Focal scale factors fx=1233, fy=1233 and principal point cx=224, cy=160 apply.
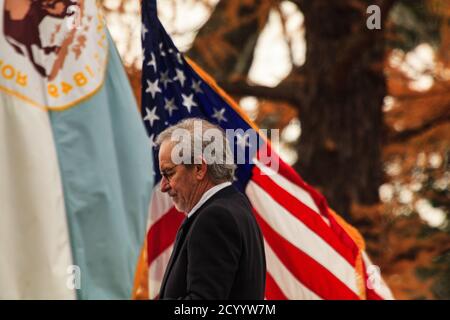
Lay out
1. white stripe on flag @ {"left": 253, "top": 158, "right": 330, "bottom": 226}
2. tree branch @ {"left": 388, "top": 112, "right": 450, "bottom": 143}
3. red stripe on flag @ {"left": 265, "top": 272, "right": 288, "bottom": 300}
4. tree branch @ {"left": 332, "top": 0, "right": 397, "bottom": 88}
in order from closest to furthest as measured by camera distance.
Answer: red stripe on flag @ {"left": 265, "top": 272, "right": 288, "bottom": 300}, white stripe on flag @ {"left": 253, "top": 158, "right": 330, "bottom": 226}, tree branch @ {"left": 332, "top": 0, "right": 397, "bottom": 88}, tree branch @ {"left": 388, "top": 112, "right": 450, "bottom": 143}

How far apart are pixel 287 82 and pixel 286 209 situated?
4.04 m

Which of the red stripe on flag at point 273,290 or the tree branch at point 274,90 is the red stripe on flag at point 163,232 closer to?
the red stripe on flag at point 273,290

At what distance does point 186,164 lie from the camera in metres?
4.50

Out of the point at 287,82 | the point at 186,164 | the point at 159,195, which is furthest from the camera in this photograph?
the point at 287,82

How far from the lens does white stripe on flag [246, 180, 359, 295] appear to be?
24.3 feet

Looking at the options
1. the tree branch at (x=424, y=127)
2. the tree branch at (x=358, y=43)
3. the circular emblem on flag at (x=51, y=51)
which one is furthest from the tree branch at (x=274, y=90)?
the circular emblem on flag at (x=51, y=51)

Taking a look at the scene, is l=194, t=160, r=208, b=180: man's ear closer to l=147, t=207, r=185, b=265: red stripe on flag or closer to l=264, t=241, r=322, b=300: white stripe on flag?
l=147, t=207, r=185, b=265: red stripe on flag

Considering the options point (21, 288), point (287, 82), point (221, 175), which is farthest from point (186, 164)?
point (287, 82)

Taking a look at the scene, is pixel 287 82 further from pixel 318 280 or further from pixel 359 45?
pixel 318 280

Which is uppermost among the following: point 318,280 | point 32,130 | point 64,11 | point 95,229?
point 64,11

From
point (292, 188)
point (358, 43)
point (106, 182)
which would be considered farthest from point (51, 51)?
point (358, 43)

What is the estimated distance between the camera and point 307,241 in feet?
24.3

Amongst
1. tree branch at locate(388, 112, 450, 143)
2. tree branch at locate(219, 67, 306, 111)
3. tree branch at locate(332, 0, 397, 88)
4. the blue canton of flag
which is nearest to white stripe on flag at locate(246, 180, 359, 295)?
the blue canton of flag

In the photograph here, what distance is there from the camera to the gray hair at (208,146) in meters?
4.50
